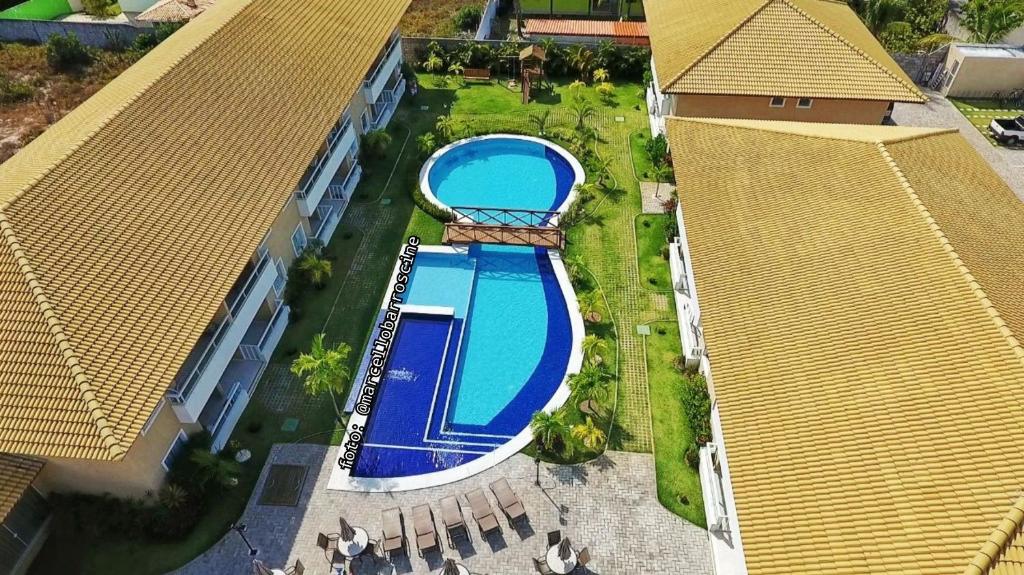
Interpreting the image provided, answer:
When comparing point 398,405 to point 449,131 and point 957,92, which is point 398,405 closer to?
point 449,131

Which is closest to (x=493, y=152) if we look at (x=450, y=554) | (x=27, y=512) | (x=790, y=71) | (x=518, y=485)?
(x=790, y=71)

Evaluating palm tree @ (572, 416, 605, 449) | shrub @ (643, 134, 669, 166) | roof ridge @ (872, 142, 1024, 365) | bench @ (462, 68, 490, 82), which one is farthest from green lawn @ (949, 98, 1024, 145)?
palm tree @ (572, 416, 605, 449)

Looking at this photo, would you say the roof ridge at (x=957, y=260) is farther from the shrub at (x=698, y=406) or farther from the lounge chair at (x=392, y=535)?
the lounge chair at (x=392, y=535)

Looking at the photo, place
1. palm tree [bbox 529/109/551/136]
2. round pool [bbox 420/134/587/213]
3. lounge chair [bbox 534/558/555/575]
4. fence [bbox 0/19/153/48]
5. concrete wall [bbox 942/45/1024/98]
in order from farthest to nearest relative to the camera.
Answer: fence [bbox 0/19/153/48] → concrete wall [bbox 942/45/1024/98] → palm tree [bbox 529/109/551/136] → round pool [bbox 420/134/587/213] → lounge chair [bbox 534/558/555/575]

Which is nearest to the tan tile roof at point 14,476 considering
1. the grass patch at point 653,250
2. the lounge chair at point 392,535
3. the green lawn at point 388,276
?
the green lawn at point 388,276

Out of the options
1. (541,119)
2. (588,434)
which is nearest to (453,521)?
(588,434)

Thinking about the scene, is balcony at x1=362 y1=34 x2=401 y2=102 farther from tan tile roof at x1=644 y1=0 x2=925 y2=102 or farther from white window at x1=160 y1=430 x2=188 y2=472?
white window at x1=160 y1=430 x2=188 y2=472
